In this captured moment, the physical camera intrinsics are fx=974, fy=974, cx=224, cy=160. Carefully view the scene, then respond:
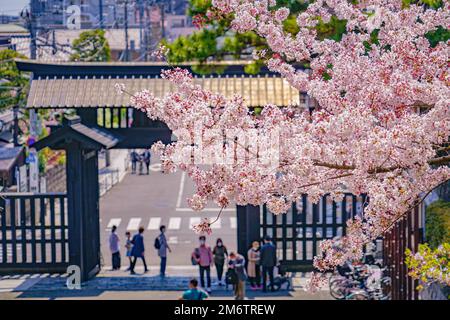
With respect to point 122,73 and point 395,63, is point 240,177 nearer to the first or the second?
point 395,63

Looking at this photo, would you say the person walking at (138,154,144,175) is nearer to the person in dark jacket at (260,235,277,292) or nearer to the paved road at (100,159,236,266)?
the paved road at (100,159,236,266)

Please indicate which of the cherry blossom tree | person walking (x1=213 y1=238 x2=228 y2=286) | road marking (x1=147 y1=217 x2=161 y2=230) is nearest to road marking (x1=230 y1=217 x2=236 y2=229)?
road marking (x1=147 y1=217 x2=161 y2=230)

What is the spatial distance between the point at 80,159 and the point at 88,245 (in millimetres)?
1874

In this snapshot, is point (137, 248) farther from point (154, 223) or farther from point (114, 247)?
point (154, 223)

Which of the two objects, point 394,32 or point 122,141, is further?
point 122,141

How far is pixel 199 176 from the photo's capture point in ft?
26.9

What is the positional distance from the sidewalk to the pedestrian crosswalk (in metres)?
9.04

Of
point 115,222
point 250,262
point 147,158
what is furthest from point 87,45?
point 147,158

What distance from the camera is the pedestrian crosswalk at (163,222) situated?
100.0ft

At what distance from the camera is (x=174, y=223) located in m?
31.4

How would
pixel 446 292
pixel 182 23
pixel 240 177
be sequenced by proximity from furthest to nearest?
pixel 182 23 → pixel 446 292 → pixel 240 177

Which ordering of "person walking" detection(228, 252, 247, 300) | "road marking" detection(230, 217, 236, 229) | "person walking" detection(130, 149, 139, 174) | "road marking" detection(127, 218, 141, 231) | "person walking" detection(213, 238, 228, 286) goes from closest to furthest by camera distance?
"person walking" detection(228, 252, 247, 300), "person walking" detection(213, 238, 228, 286), "road marking" detection(127, 218, 141, 231), "road marking" detection(230, 217, 236, 229), "person walking" detection(130, 149, 139, 174)

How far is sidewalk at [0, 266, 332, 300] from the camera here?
1884cm
